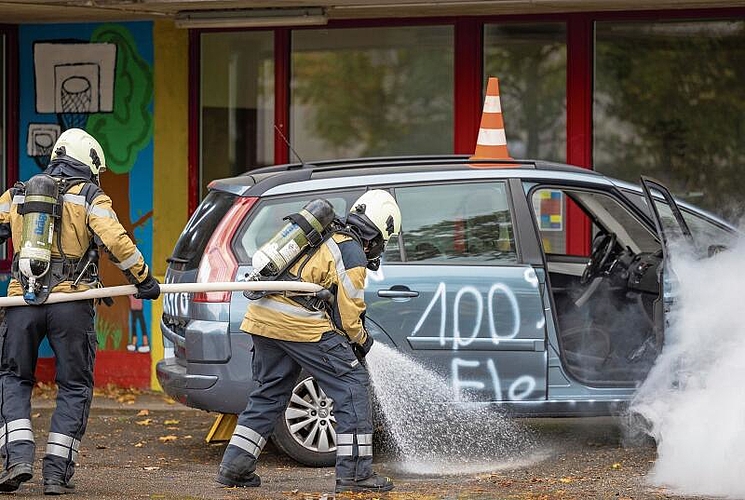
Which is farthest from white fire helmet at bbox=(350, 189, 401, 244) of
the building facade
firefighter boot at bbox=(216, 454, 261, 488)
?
the building facade

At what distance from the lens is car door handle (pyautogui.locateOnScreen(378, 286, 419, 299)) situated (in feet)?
26.5

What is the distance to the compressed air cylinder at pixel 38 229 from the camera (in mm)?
6875

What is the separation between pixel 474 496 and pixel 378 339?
4.42ft

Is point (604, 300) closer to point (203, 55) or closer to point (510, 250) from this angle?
point (510, 250)

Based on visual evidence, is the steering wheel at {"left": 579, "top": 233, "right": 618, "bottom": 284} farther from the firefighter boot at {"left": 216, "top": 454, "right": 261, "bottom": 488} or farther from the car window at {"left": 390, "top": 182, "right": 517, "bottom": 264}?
the firefighter boot at {"left": 216, "top": 454, "right": 261, "bottom": 488}

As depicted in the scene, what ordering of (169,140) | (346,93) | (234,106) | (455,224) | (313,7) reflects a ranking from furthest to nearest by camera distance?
(234,106) → (169,140) → (346,93) → (313,7) → (455,224)

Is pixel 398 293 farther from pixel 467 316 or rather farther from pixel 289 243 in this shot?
pixel 289 243

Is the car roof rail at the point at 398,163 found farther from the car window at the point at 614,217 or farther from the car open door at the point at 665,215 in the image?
the car open door at the point at 665,215

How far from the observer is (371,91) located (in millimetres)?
11656

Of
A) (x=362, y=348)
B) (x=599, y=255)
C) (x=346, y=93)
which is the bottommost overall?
(x=362, y=348)

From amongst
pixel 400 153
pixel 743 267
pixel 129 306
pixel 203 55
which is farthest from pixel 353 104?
pixel 743 267

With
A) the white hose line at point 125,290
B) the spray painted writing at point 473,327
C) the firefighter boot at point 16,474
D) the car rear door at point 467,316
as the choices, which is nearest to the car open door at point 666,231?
the car rear door at point 467,316

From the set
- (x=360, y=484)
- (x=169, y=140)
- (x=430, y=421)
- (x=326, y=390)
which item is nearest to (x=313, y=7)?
(x=169, y=140)

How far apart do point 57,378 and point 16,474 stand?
55 cm
